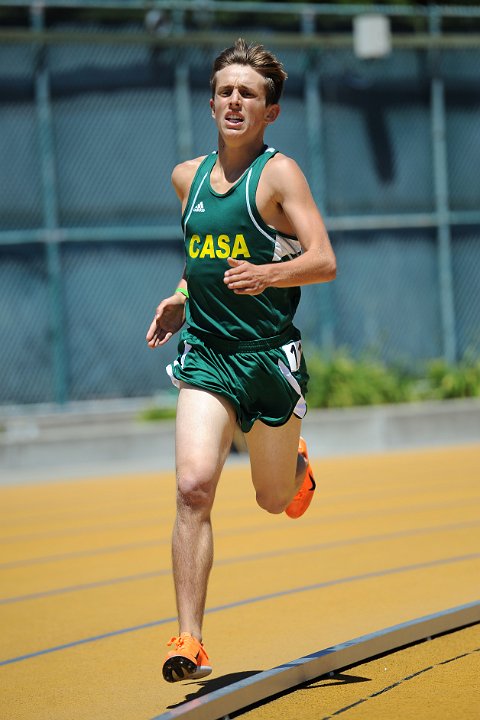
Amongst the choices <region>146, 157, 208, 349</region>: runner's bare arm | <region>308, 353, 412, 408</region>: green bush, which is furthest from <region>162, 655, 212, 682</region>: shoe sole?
<region>308, 353, 412, 408</region>: green bush

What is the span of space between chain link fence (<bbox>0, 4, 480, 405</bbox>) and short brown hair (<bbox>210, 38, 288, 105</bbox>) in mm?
12776

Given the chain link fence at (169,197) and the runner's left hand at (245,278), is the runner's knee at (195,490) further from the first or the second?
the chain link fence at (169,197)

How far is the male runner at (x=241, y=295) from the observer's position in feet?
16.7

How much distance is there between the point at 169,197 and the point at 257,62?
13.6 m

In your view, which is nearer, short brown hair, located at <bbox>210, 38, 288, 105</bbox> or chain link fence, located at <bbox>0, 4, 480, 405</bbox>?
short brown hair, located at <bbox>210, 38, 288, 105</bbox>

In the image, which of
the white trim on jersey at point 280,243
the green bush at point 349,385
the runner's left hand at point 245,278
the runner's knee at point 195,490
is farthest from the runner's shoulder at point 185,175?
the green bush at point 349,385

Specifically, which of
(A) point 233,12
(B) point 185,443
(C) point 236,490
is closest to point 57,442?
(C) point 236,490

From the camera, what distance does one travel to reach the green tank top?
5270 mm

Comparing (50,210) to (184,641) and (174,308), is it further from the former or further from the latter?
(184,641)

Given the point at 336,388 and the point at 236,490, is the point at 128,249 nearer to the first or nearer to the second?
the point at 336,388

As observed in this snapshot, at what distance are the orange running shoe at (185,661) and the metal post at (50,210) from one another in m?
13.5

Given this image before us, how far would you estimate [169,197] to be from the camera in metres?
18.9

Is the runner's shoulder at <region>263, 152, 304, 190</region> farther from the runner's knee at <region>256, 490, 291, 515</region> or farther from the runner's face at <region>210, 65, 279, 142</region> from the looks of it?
the runner's knee at <region>256, 490, 291, 515</region>

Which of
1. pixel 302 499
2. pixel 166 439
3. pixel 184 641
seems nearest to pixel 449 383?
pixel 166 439
